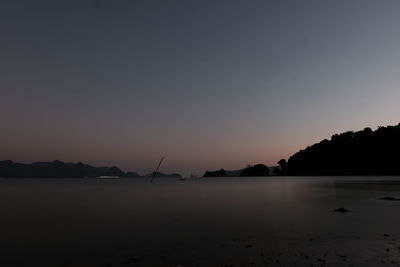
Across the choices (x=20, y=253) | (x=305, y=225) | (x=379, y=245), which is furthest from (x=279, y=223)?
(x=20, y=253)

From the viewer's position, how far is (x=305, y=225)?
38438 mm

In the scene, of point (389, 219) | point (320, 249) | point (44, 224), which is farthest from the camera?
point (44, 224)

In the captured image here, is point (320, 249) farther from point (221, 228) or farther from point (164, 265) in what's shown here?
point (221, 228)

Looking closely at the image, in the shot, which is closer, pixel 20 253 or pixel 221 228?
pixel 20 253

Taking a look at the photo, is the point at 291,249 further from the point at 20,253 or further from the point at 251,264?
the point at 20,253

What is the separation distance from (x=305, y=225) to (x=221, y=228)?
9467 mm

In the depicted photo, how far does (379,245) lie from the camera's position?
84.9 ft

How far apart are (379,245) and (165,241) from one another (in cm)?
1725

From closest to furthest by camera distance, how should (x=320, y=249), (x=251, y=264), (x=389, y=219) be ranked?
(x=251, y=264)
(x=320, y=249)
(x=389, y=219)

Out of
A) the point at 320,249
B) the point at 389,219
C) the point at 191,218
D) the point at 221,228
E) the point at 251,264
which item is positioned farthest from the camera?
the point at 191,218

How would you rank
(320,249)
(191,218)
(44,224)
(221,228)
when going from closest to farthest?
(320,249), (221,228), (44,224), (191,218)

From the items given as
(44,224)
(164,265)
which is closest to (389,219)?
(164,265)

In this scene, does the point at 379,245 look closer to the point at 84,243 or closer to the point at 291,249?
the point at 291,249

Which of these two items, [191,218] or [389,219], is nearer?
[389,219]
